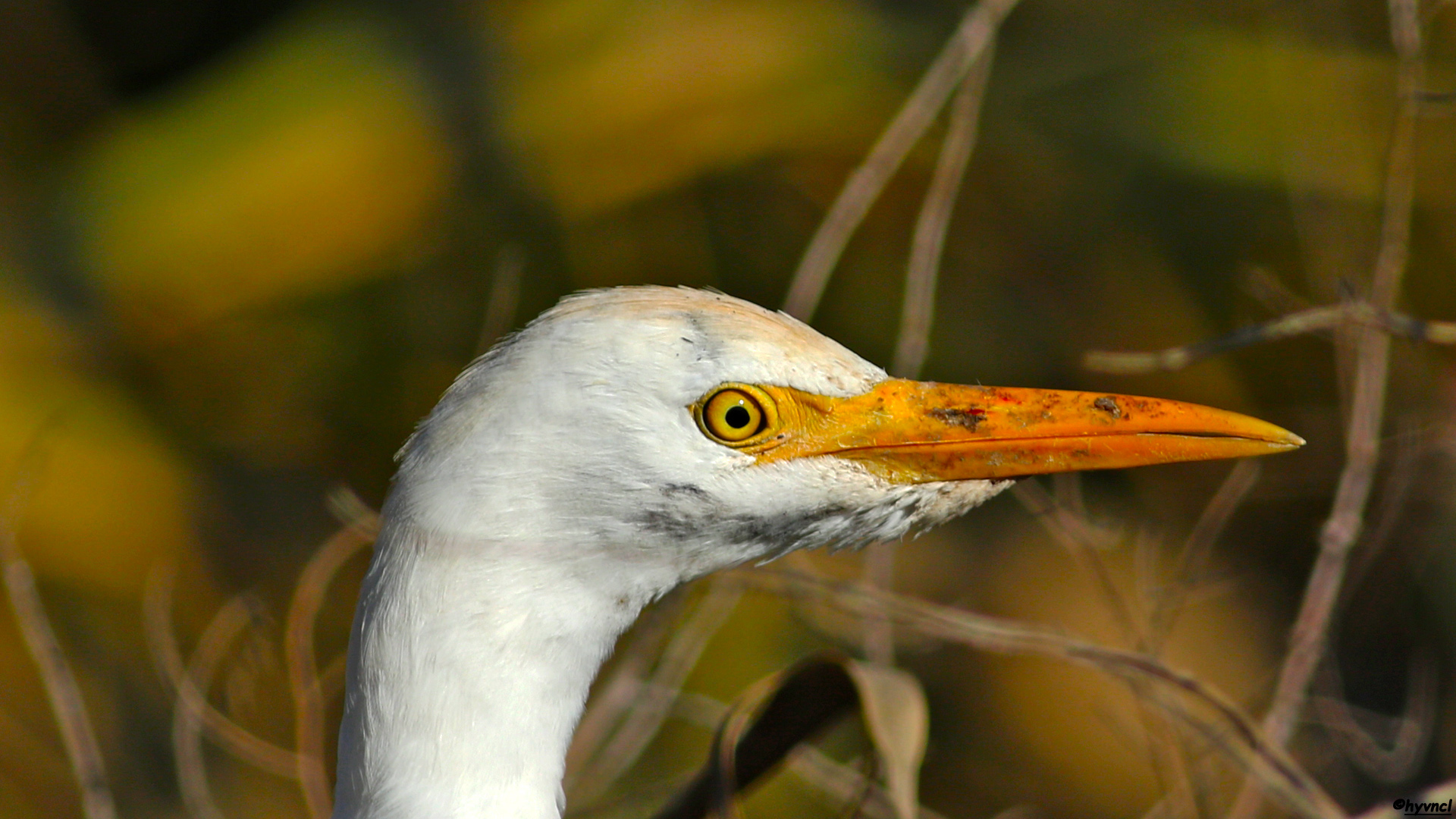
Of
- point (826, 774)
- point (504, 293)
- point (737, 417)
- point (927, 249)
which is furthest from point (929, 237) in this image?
point (504, 293)

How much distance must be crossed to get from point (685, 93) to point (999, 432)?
2551 millimetres

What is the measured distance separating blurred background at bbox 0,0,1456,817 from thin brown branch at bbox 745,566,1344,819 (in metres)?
1.33

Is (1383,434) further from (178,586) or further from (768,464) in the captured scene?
(178,586)

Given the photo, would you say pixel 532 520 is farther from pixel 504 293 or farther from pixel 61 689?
pixel 504 293

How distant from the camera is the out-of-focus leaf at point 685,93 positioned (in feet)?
12.6

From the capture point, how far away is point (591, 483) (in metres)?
1.55

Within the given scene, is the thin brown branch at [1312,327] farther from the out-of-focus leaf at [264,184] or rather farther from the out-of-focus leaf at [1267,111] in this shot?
the out-of-focus leaf at [264,184]

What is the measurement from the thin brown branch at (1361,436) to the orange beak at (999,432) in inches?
23.0

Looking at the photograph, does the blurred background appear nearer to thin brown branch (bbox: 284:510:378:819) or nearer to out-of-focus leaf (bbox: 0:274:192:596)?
out-of-focus leaf (bbox: 0:274:192:596)

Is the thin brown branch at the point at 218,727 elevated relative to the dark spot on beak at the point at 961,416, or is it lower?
lower

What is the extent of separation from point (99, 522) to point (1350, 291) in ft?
11.6

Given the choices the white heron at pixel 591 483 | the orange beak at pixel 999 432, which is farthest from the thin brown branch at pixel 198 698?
the orange beak at pixel 999 432

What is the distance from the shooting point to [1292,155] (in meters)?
3.50

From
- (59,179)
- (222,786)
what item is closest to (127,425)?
(59,179)
